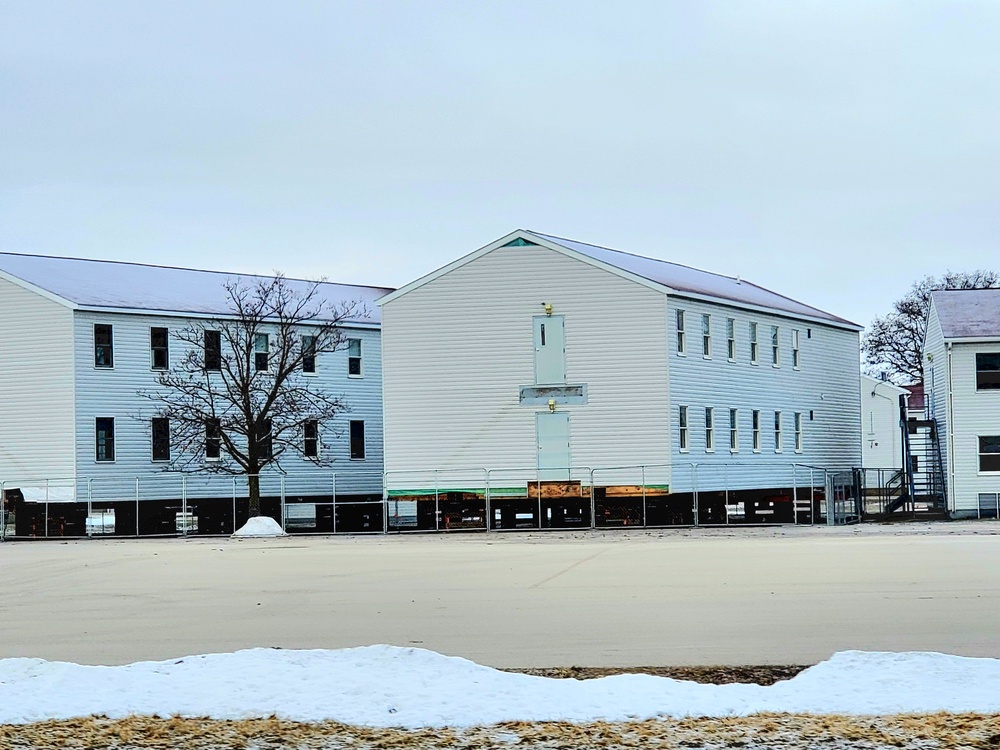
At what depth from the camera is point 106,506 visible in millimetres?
53188

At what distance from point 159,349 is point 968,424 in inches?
1071

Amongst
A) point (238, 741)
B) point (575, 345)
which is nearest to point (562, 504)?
point (575, 345)

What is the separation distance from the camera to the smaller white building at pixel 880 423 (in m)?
97.0

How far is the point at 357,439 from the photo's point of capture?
62094 millimetres

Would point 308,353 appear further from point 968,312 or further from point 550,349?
point 968,312

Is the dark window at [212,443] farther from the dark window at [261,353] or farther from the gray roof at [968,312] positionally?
the gray roof at [968,312]

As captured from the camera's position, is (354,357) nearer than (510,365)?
No

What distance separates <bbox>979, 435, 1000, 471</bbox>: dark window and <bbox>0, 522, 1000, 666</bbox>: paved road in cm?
1514

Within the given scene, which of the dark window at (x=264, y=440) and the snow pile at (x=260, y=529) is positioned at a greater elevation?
the dark window at (x=264, y=440)

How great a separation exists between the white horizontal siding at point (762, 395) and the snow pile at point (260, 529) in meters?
12.1

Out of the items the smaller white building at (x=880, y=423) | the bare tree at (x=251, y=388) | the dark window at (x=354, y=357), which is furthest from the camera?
the smaller white building at (x=880, y=423)

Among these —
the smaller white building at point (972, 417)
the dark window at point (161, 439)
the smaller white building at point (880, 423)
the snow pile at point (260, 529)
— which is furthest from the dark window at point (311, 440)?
the smaller white building at point (880, 423)

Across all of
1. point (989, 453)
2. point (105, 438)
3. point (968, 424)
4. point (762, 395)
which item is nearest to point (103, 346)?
point (105, 438)

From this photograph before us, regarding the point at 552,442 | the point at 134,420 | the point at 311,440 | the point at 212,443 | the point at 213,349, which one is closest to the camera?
the point at 552,442
